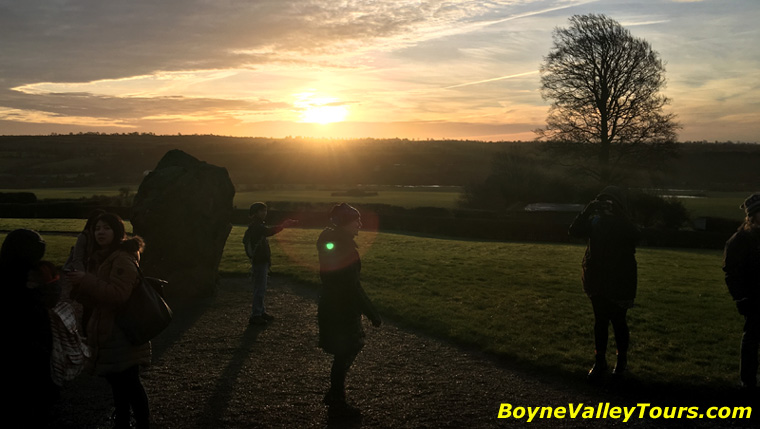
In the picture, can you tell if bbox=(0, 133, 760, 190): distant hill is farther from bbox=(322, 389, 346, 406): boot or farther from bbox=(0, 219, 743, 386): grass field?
bbox=(322, 389, 346, 406): boot

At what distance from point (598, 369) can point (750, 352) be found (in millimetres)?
1621

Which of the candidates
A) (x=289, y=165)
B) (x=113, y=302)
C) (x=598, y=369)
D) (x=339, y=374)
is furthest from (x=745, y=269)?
(x=289, y=165)

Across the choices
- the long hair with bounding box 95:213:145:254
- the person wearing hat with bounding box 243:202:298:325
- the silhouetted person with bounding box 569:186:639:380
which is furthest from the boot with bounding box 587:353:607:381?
the long hair with bounding box 95:213:145:254

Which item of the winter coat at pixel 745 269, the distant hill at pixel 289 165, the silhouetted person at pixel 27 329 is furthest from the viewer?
the distant hill at pixel 289 165

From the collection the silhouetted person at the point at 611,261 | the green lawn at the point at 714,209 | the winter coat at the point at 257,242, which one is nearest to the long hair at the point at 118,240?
the winter coat at the point at 257,242

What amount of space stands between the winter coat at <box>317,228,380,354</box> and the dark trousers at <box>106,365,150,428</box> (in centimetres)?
177

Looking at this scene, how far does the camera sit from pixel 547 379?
7348 mm

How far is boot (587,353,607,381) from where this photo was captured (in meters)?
7.09

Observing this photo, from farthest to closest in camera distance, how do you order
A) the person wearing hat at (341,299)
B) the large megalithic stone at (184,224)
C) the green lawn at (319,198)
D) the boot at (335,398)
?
the green lawn at (319,198) → the large megalithic stone at (184,224) → the boot at (335,398) → the person wearing hat at (341,299)

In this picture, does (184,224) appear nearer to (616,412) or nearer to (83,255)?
(83,255)

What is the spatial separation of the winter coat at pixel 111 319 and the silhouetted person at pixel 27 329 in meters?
0.60

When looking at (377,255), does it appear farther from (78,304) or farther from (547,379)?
(78,304)

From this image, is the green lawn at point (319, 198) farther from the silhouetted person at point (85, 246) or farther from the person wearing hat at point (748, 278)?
the silhouetted person at point (85, 246)

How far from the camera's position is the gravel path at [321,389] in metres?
5.91
